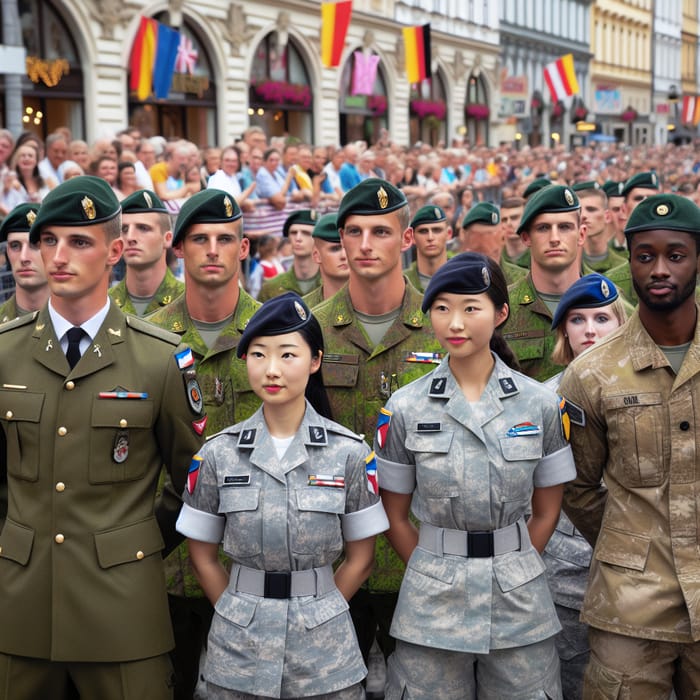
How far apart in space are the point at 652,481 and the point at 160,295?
3474 millimetres

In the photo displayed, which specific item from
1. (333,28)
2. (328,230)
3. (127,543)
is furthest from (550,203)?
(333,28)

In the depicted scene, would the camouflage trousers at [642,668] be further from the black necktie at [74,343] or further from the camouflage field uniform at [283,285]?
the camouflage field uniform at [283,285]

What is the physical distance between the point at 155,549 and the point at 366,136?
34529 mm

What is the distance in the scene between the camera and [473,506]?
3822 mm

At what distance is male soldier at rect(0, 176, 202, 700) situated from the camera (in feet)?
12.1

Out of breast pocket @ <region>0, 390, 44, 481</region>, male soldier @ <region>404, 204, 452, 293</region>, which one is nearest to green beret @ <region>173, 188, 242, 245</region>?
breast pocket @ <region>0, 390, 44, 481</region>

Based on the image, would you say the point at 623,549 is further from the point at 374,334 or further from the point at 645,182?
the point at 645,182

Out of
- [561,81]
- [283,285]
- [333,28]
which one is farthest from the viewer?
[561,81]

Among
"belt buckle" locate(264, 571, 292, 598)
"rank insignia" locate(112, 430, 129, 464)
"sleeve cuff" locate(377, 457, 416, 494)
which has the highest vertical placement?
"rank insignia" locate(112, 430, 129, 464)

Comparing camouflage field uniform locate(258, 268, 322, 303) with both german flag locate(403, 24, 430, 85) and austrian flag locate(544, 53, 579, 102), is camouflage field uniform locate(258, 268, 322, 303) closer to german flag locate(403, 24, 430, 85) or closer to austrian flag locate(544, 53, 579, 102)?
german flag locate(403, 24, 430, 85)

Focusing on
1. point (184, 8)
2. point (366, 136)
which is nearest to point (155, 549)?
point (184, 8)

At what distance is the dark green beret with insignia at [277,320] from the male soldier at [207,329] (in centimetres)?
112

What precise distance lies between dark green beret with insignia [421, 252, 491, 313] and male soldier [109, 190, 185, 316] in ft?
8.91

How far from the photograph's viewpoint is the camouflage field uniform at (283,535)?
366 centimetres
